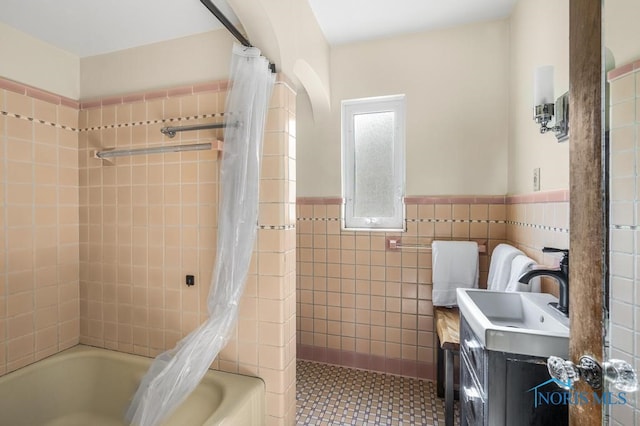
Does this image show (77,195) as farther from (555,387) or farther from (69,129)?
(555,387)

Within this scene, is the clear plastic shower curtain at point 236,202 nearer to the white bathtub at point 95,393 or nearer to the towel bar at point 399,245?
the white bathtub at point 95,393

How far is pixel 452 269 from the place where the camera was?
2.05 m

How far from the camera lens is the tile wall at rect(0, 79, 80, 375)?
5.21 ft

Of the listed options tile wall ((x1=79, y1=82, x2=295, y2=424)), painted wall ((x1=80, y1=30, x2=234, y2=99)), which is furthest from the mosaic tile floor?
painted wall ((x1=80, y1=30, x2=234, y2=99))

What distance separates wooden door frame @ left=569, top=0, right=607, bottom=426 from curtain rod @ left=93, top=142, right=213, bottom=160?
4.70 ft

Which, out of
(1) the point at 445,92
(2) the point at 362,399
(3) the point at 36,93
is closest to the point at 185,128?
(3) the point at 36,93

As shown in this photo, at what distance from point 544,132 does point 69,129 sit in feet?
9.00

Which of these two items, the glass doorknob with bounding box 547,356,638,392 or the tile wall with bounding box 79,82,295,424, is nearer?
the glass doorknob with bounding box 547,356,638,392

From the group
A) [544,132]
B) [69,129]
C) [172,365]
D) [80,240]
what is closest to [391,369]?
[172,365]

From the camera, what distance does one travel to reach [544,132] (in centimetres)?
144

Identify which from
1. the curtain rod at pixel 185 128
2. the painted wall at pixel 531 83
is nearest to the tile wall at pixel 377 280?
the painted wall at pixel 531 83

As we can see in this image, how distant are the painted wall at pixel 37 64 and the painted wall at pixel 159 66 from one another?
0.06 m

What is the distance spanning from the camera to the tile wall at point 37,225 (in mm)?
1589

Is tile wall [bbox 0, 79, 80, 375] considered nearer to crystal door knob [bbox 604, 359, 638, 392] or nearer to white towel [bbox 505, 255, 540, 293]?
crystal door knob [bbox 604, 359, 638, 392]
